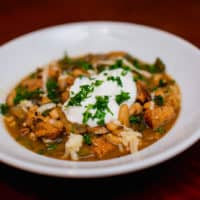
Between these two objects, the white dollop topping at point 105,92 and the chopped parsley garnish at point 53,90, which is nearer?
the white dollop topping at point 105,92

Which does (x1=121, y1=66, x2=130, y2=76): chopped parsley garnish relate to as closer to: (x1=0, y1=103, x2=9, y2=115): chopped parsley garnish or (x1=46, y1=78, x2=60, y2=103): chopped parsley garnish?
(x1=46, y1=78, x2=60, y2=103): chopped parsley garnish

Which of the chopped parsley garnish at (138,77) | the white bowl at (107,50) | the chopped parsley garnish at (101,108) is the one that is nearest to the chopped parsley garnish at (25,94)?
the white bowl at (107,50)

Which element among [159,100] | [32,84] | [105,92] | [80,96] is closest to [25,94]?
[32,84]

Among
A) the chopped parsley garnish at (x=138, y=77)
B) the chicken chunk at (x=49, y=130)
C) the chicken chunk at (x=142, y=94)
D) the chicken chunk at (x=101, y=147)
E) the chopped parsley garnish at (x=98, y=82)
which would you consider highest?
the chopped parsley garnish at (x=138, y=77)

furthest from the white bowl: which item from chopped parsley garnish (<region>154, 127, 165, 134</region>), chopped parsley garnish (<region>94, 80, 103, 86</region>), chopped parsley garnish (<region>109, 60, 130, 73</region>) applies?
chopped parsley garnish (<region>94, 80, 103, 86</region>)

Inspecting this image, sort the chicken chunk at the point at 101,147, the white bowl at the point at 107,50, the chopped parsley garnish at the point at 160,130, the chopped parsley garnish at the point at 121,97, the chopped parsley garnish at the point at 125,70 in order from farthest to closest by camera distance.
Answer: the chopped parsley garnish at the point at 125,70 → the chopped parsley garnish at the point at 121,97 → the chopped parsley garnish at the point at 160,130 → the chicken chunk at the point at 101,147 → the white bowl at the point at 107,50

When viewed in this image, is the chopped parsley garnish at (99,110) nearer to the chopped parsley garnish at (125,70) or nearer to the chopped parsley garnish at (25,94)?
the chopped parsley garnish at (125,70)

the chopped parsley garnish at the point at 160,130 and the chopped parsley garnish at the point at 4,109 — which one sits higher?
the chopped parsley garnish at the point at 4,109
